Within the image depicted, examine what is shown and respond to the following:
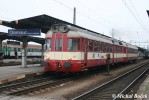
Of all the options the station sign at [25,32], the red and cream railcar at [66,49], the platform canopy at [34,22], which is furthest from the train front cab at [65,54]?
the station sign at [25,32]

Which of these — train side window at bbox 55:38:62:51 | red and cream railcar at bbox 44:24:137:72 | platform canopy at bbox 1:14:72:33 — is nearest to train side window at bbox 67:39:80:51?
red and cream railcar at bbox 44:24:137:72

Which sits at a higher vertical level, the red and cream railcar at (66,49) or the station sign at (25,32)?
the station sign at (25,32)

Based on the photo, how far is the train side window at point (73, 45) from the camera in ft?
56.0

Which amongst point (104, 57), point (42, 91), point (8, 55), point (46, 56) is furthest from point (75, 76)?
point (8, 55)

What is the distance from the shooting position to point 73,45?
17.1m

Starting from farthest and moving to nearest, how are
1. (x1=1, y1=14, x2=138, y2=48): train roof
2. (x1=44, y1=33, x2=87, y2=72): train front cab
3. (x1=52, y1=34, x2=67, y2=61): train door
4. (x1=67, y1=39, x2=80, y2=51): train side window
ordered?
(x1=1, y1=14, x2=138, y2=48): train roof < (x1=52, y1=34, x2=67, y2=61): train door < (x1=67, y1=39, x2=80, y2=51): train side window < (x1=44, y1=33, x2=87, y2=72): train front cab

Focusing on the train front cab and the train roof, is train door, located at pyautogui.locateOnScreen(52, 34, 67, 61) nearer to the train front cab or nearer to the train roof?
the train front cab

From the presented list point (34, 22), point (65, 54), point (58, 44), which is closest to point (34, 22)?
point (34, 22)

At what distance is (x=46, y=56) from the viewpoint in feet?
58.3

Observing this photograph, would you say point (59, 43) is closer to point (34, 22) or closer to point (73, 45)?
point (73, 45)

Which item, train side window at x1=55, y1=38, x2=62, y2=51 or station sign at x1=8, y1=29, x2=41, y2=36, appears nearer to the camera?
train side window at x1=55, y1=38, x2=62, y2=51

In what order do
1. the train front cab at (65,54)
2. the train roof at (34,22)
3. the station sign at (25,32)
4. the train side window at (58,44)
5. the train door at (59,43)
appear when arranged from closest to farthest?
the train front cab at (65,54), the train door at (59,43), the train side window at (58,44), the train roof at (34,22), the station sign at (25,32)

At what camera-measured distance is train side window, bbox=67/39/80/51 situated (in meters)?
17.1

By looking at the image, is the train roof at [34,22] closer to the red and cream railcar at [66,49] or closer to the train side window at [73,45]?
the red and cream railcar at [66,49]
